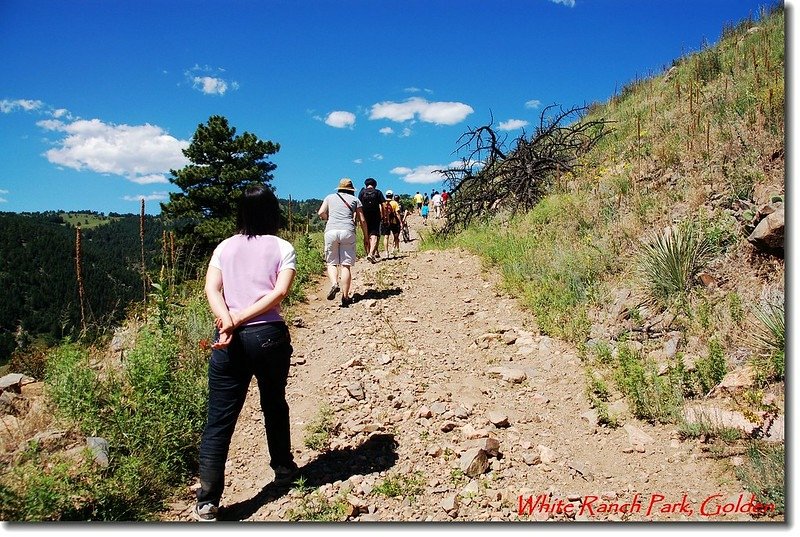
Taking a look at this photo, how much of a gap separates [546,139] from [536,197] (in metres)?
2.14

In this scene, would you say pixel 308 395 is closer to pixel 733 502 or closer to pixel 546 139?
pixel 733 502

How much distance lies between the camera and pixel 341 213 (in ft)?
22.8

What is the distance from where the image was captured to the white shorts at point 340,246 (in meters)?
6.88

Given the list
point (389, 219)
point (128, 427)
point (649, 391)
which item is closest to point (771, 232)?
point (649, 391)

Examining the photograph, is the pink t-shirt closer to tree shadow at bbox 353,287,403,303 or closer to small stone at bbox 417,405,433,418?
small stone at bbox 417,405,433,418

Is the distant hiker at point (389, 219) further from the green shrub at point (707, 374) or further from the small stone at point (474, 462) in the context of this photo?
the small stone at point (474, 462)

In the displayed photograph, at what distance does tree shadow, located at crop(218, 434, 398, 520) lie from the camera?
2957 mm

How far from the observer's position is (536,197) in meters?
10.2

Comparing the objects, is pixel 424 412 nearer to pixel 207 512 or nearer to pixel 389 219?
pixel 207 512

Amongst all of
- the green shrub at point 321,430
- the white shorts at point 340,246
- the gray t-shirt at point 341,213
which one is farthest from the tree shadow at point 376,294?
the green shrub at point 321,430

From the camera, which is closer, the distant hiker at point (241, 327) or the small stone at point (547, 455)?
the distant hiker at point (241, 327)

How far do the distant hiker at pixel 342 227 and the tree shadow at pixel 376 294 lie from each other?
0.44 m

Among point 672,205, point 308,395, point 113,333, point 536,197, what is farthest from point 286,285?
point 536,197

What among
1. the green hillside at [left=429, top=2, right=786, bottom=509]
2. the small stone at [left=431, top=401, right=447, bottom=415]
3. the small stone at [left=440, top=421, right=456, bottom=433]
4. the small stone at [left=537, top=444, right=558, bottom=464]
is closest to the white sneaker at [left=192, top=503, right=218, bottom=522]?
the small stone at [left=440, top=421, right=456, bottom=433]
